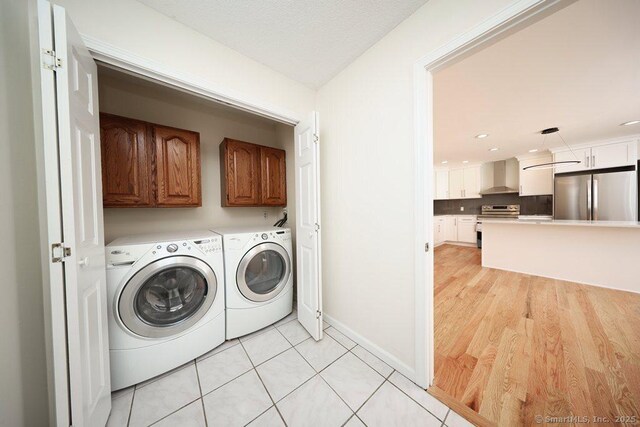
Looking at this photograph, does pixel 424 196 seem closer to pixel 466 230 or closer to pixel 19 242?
pixel 19 242

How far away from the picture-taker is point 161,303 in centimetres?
142

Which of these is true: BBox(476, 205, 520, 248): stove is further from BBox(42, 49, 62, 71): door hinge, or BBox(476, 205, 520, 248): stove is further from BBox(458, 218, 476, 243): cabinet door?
BBox(42, 49, 62, 71): door hinge

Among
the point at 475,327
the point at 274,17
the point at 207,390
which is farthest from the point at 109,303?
the point at 475,327

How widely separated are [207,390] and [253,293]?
67 centimetres

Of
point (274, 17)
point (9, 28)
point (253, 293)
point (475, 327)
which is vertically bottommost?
point (475, 327)

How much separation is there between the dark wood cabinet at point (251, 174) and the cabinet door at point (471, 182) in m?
5.37

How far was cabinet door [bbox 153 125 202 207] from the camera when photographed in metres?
1.74

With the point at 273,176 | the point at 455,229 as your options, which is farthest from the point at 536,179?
the point at 273,176

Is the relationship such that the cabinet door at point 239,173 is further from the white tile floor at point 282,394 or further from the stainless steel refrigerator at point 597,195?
the stainless steel refrigerator at point 597,195

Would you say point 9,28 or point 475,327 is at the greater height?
point 9,28

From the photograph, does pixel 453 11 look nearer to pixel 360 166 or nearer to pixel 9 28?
pixel 360 166

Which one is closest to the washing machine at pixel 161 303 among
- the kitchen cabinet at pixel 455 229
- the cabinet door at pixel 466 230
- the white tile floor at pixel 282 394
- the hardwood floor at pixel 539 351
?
the white tile floor at pixel 282 394

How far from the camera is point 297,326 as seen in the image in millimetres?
1900

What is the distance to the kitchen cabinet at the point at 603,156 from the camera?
331 centimetres
